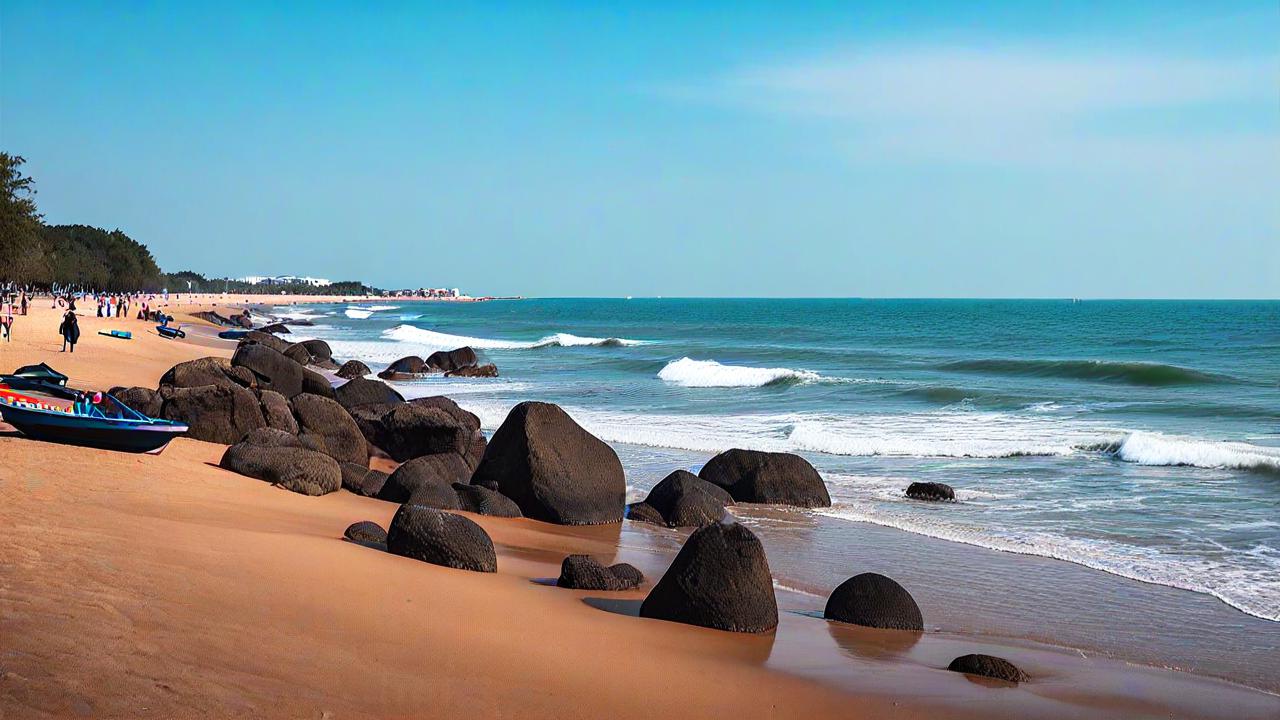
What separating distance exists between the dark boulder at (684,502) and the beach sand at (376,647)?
302 centimetres

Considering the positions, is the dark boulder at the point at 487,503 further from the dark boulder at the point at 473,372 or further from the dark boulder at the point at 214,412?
the dark boulder at the point at 473,372

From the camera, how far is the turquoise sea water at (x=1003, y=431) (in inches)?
544

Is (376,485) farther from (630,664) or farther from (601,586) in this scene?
(630,664)

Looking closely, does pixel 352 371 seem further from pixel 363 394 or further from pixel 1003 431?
pixel 1003 431

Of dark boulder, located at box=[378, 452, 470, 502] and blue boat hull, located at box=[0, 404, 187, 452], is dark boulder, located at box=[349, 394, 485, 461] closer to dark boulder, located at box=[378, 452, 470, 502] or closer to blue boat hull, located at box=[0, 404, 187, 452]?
dark boulder, located at box=[378, 452, 470, 502]

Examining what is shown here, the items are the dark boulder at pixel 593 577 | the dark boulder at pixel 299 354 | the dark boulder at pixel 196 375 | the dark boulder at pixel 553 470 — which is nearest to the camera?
the dark boulder at pixel 593 577

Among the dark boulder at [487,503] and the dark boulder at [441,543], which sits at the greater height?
the dark boulder at [441,543]

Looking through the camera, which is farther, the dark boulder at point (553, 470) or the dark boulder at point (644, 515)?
the dark boulder at point (644, 515)

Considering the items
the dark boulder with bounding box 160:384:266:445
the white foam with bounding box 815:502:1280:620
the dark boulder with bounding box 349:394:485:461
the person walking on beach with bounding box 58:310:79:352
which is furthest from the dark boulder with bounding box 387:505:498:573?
the person walking on beach with bounding box 58:310:79:352

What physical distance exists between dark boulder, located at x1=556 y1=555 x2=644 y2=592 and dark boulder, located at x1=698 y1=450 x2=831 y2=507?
19.1ft

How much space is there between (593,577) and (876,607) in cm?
269

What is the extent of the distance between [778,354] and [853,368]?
10322 millimetres

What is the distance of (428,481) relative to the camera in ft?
46.3

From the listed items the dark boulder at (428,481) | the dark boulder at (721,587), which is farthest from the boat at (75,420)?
the dark boulder at (721,587)
